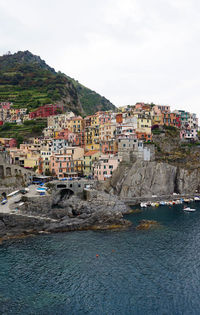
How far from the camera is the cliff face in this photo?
256 ft

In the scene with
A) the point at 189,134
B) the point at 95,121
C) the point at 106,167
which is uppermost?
the point at 95,121

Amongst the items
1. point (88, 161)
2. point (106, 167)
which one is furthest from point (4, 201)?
point (88, 161)

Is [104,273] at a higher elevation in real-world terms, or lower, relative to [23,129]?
lower

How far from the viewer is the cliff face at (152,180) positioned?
78.1 meters

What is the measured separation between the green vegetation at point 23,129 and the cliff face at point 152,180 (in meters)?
48.0

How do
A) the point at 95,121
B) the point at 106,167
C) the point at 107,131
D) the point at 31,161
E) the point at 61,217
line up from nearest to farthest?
the point at 61,217, the point at 106,167, the point at 31,161, the point at 107,131, the point at 95,121

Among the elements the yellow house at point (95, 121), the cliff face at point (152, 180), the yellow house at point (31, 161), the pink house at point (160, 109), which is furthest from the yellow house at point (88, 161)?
the pink house at point (160, 109)

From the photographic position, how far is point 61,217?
197 ft

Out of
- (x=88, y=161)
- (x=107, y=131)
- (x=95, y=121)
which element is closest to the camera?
(x=88, y=161)

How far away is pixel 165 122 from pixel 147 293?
81923 millimetres

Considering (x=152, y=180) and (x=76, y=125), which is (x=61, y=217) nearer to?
(x=152, y=180)

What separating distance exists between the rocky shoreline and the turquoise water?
282cm

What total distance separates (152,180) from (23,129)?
2504 inches

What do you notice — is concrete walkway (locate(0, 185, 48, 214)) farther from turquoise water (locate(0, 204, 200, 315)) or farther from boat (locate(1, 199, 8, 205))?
turquoise water (locate(0, 204, 200, 315))
